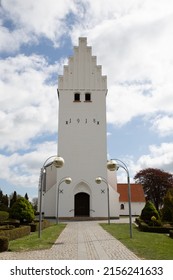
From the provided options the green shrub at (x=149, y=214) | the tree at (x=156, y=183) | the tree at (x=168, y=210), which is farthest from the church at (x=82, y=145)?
the tree at (x=156, y=183)

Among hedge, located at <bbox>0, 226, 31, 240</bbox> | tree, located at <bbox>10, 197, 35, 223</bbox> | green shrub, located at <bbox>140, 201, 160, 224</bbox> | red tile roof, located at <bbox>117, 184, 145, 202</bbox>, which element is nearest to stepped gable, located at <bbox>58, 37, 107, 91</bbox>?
green shrub, located at <bbox>140, 201, 160, 224</bbox>

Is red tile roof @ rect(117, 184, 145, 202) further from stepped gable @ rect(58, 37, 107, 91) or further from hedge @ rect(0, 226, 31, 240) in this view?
hedge @ rect(0, 226, 31, 240)

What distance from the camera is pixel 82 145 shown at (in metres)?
40.7

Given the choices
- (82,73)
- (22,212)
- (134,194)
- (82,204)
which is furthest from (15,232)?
(134,194)

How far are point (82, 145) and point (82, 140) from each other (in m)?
0.64

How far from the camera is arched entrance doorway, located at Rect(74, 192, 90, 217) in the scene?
39781 millimetres

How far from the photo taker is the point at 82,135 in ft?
134

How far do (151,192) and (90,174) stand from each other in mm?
31487

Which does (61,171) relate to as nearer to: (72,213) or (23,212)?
(72,213)

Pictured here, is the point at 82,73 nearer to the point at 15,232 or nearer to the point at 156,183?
the point at 15,232

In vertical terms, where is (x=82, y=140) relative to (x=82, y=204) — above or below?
above

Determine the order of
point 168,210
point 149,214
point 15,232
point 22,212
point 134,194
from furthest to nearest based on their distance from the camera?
point 134,194
point 168,210
point 149,214
point 22,212
point 15,232

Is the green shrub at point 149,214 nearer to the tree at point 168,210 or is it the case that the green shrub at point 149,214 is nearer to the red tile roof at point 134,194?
the tree at point 168,210
